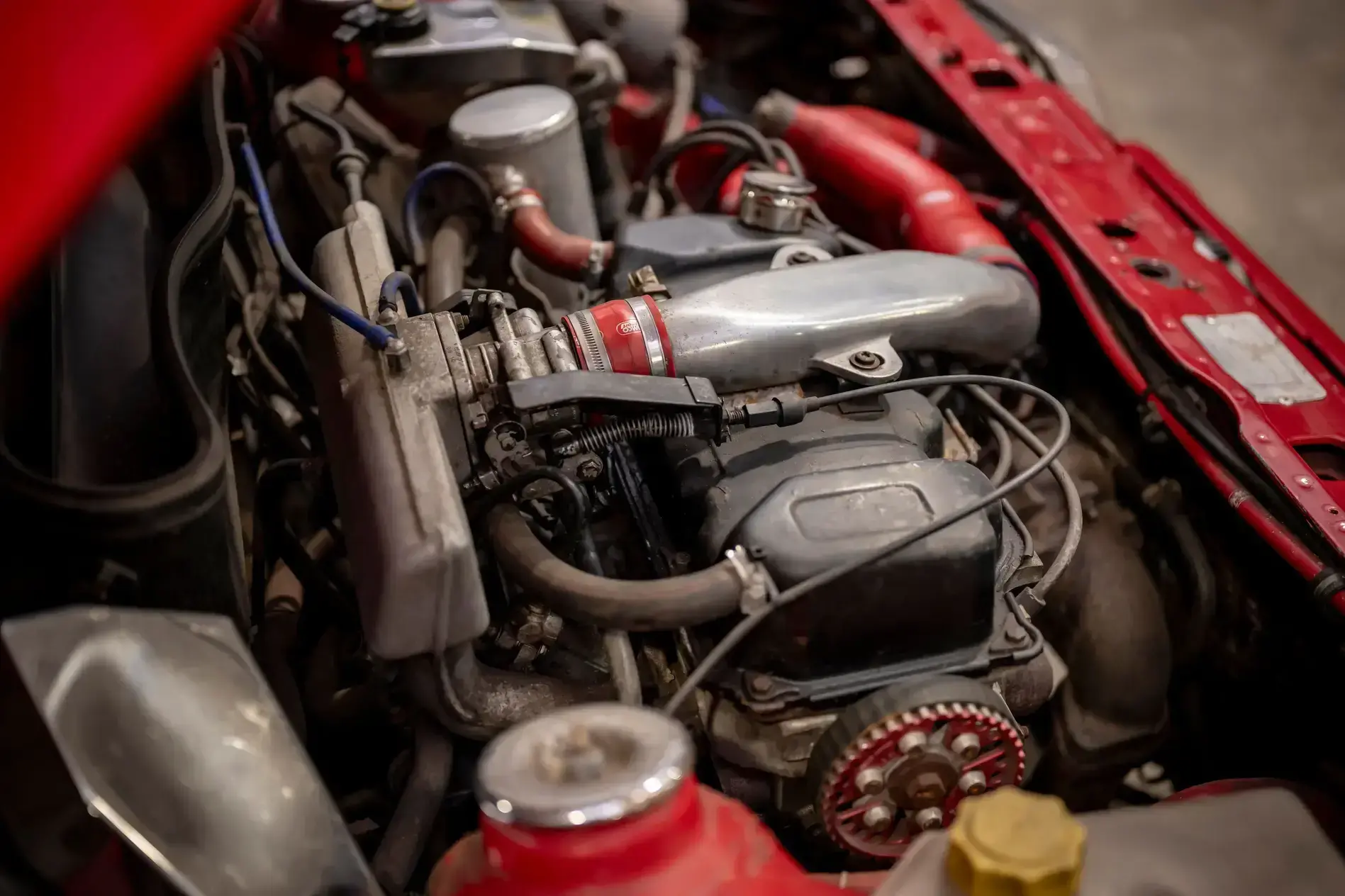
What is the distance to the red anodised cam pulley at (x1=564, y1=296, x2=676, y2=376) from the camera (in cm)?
82

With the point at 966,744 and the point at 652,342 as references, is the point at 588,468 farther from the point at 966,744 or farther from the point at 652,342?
the point at 966,744

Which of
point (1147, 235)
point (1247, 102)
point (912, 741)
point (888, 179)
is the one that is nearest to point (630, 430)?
point (912, 741)

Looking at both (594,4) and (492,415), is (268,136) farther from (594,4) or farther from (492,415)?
(492,415)

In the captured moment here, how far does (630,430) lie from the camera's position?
781 mm

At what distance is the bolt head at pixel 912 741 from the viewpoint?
73 centimetres

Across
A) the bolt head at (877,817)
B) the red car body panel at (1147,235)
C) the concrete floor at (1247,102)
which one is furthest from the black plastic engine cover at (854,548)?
the concrete floor at (1247,102)

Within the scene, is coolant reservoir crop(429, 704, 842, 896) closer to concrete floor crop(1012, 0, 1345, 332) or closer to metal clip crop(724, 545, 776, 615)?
metal clip crop(724, 545, 776, 615)

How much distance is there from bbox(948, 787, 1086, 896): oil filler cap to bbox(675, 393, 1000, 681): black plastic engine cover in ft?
0.48

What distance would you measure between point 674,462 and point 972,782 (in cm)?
34

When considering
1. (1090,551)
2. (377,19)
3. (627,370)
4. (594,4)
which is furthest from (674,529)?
(594,4)

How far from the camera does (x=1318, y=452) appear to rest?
953 millimetres

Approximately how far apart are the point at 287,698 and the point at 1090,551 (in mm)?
774

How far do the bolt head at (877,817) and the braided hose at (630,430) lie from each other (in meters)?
0.32

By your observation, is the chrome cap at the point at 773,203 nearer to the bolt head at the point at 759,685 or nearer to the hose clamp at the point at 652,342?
the hose clamp at the point at 652,342
